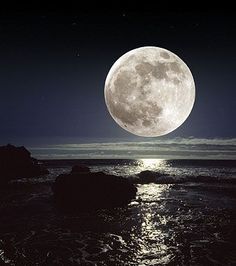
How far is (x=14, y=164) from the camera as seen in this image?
5169cm

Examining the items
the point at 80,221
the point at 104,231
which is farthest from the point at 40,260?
the point at 80,221

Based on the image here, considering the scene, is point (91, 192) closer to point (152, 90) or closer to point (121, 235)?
point (121, 235)

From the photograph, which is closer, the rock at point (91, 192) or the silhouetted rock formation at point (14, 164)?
the rock at point (91, 192)

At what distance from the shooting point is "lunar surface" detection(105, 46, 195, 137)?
1162 cm

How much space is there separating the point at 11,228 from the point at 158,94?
14.3m

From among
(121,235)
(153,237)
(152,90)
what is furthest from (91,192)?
(152,90)

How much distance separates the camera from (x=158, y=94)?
1155 cm

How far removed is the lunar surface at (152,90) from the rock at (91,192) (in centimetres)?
1376

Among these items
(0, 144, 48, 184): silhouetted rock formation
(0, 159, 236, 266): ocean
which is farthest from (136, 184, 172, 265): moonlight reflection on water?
(0, 144, 48, 184): silhouetted rock formation

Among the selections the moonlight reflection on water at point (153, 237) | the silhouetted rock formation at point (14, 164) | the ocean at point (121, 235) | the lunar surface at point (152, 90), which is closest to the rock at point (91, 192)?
the ocean at point (121, 235)

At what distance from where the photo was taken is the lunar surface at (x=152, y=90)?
11.6 meters

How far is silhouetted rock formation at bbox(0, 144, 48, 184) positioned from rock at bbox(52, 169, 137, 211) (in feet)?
84.1

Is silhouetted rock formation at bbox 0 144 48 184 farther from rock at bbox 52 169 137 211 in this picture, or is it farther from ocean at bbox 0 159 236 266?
rock at bbox 52 169 137 211

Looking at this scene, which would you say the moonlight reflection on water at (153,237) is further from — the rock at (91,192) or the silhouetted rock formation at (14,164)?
the silhouetted rock formation at (14,164)
